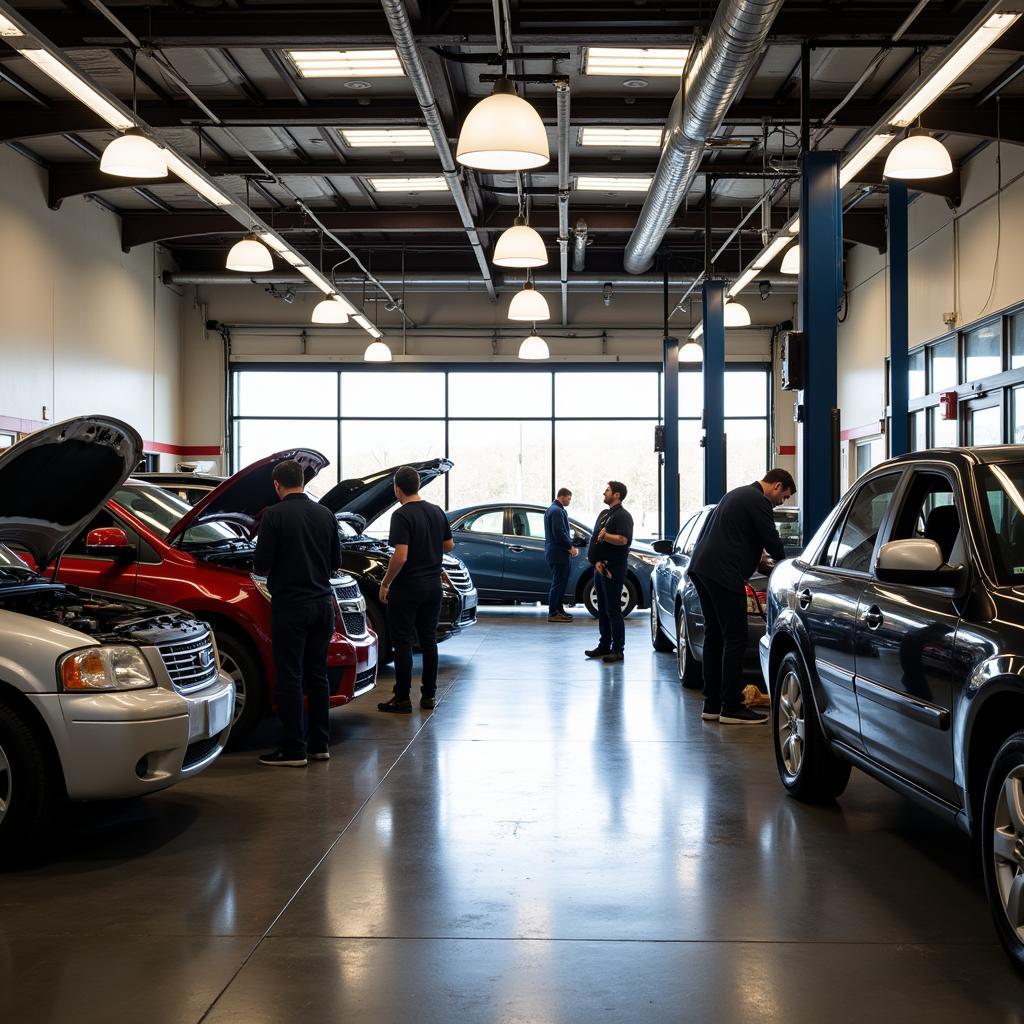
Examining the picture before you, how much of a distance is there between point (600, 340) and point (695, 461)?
3275 mm

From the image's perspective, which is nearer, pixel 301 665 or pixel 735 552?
pixel 301 665

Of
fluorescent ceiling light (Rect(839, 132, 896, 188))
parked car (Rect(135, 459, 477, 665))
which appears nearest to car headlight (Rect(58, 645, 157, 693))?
parked car (Rect(135, 459, 477, 665))

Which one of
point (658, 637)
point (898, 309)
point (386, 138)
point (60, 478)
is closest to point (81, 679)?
point (60, 478)

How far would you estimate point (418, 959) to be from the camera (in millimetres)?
3980

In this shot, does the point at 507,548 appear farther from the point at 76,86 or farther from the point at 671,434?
the point at 76,86

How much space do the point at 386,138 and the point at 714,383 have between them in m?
5.38

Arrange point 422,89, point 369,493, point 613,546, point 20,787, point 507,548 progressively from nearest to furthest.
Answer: point 20,787 → point 369,493 → point 422,89 → point 613,546 → point 507,548

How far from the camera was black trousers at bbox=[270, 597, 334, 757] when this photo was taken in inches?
276

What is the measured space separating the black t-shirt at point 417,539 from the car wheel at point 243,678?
164 cm

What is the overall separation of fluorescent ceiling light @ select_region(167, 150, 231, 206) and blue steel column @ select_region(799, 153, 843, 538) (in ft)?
20.3

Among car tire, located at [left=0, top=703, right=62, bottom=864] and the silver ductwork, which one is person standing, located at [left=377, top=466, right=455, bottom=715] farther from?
car tire, located at [left=0, top=703, right=62, bottom=864]

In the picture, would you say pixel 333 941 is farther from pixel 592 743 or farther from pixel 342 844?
pixel 592 743

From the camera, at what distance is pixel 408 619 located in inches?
352

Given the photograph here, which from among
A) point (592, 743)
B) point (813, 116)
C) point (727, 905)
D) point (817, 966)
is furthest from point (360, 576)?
point (813, 116)
